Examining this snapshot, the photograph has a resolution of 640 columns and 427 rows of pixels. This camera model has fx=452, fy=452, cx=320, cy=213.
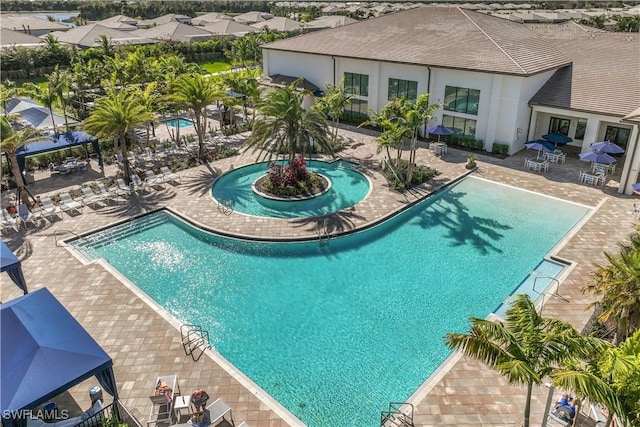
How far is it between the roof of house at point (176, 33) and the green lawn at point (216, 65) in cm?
431

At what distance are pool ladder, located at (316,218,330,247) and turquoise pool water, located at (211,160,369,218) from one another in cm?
135

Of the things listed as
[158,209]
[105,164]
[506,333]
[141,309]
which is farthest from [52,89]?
[506,333]

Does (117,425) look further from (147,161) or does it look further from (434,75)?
(434,75)

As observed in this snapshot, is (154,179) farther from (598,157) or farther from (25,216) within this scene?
(598,157)

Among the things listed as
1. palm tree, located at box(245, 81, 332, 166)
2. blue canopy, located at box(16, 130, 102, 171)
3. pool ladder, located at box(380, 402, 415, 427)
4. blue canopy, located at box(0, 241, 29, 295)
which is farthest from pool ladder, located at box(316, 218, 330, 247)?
blue canopy, located at box(16, 130, 102, 171)

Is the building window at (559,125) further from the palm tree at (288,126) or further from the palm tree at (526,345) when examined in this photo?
the palm tree at (526,345)

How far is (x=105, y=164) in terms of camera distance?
29359mm

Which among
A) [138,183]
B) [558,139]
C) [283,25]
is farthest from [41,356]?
[283,25]

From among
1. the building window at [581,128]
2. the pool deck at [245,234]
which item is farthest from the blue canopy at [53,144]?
the building window at [581,128]

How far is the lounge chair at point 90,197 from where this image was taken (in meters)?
23.9

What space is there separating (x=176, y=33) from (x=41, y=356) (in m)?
69.0

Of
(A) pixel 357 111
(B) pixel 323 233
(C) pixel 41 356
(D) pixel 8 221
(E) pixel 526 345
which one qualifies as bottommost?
(B) pixel 323 233

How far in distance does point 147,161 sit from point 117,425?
870 inches

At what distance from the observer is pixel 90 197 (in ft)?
79.7
